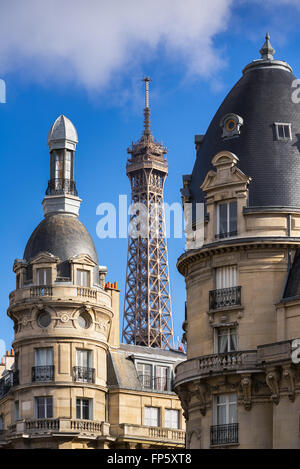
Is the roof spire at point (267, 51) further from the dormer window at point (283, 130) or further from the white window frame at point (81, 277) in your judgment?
the white window frame at point (81, 277)

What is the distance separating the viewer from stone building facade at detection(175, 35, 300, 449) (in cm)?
6594

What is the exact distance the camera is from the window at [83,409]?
8075cm

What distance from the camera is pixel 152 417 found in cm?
8456

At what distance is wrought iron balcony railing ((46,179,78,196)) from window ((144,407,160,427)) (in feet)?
45.6

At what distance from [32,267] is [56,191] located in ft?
20.3

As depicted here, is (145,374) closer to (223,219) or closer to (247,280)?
(223,219)

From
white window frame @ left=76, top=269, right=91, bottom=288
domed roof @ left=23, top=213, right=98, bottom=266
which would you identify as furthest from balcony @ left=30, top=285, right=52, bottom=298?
domed roof @ left=23, top=213, right=98, bottom=266

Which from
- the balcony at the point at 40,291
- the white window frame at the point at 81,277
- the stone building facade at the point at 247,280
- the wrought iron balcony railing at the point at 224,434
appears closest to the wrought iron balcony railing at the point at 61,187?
the white window frame at the point at 81,277

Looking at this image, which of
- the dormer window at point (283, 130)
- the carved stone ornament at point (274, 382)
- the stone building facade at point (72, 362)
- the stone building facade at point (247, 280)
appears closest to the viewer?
the carved stone ornament at point (274, 382)

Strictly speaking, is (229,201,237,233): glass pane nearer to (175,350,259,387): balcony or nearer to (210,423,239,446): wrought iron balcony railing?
(175,350,259,387): balcony

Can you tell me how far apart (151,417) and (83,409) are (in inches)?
207

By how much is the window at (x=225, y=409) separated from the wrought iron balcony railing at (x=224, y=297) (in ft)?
14.4

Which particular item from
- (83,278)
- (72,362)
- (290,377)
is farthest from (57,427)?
(290,377)
